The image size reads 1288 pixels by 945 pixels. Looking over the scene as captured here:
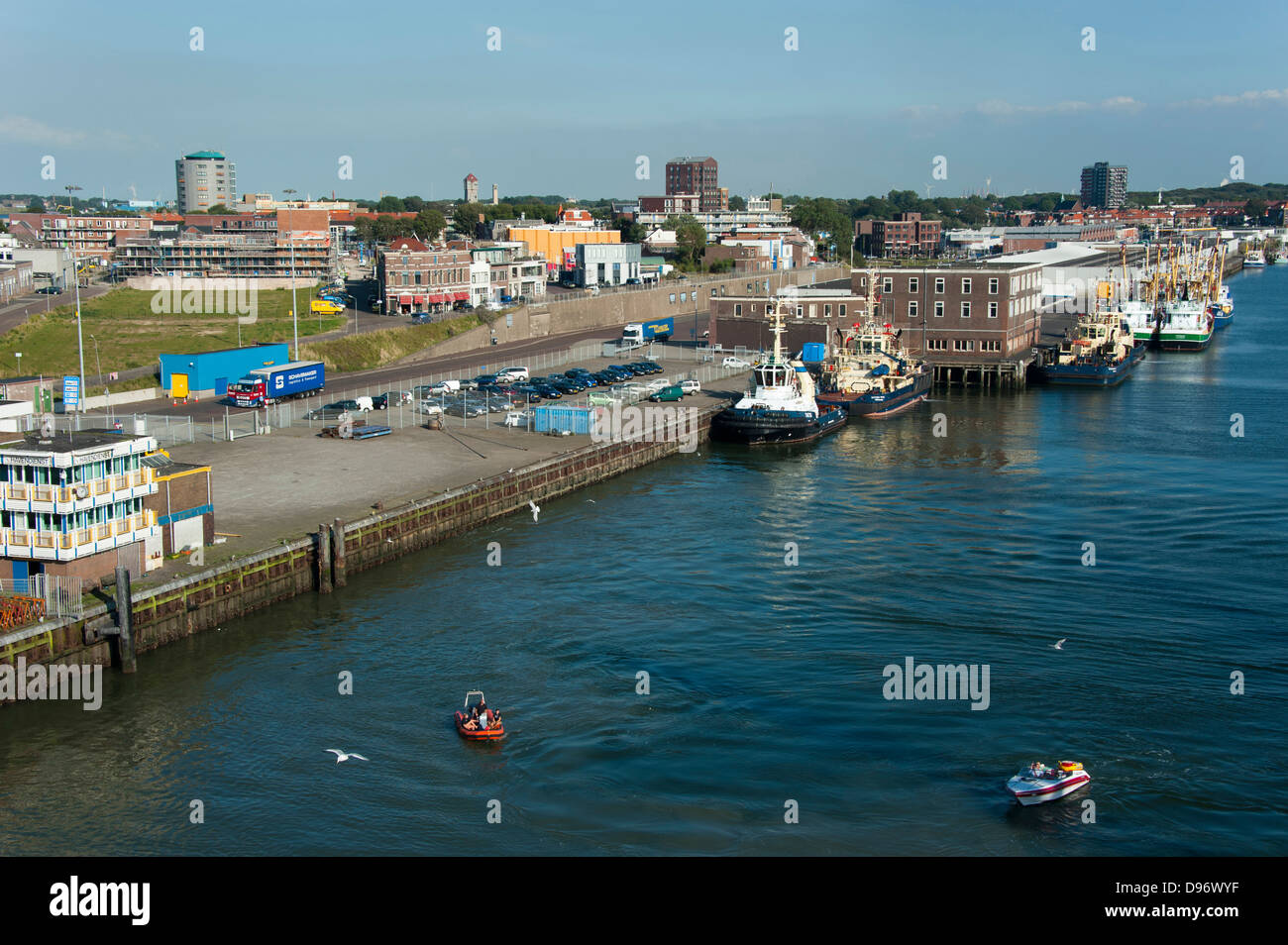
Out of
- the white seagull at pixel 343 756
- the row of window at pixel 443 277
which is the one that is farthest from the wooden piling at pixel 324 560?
the row of window at pixel 443 277

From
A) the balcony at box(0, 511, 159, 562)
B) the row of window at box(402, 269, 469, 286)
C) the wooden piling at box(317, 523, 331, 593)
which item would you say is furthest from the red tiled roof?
the balcony at box(0, 511, 159, 562)

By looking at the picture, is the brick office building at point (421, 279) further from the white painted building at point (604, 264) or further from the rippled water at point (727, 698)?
the rippled water at point (727, 698)

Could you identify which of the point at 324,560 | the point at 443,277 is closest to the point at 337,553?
the point at 324,560

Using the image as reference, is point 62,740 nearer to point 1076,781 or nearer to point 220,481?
point 220,481

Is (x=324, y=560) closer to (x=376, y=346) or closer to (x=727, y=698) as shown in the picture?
(x=727, y=698)

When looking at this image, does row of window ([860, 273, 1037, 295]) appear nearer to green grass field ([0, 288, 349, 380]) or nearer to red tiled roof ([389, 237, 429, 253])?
red tiled roof ([389, 237, 429, 253])

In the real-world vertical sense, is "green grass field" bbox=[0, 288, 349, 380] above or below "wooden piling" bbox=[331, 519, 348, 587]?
above
